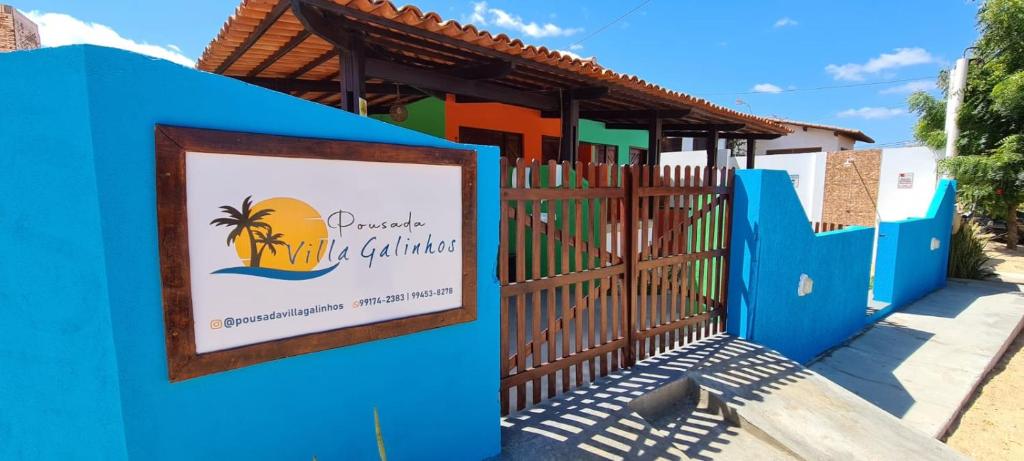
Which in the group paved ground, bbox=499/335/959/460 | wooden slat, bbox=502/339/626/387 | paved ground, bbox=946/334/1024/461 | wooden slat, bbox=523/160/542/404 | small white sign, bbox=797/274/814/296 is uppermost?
wooden slat, bbox=523/160/542/404

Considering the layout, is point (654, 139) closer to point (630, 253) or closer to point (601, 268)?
point (630, 253)

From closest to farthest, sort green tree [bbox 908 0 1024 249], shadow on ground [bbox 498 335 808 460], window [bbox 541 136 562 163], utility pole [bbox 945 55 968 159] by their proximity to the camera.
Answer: shadow on ground [bbox 498 335 808 460] < window [bbox 541 136 562 163] < green tree [bbox 908 0 1024 249] < utility pole [bbox 945 55 968 159]

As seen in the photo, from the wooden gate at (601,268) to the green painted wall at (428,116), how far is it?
3.76 meters

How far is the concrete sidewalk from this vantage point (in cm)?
465

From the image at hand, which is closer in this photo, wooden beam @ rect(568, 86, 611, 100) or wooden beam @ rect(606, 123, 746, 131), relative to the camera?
wooden beam @ rect(568, 86, 611, 100)

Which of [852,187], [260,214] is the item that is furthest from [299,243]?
[852,187]

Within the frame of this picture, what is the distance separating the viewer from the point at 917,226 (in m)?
8.31

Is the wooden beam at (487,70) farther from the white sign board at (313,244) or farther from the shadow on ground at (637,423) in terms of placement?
the shadow on ground at (637,423)

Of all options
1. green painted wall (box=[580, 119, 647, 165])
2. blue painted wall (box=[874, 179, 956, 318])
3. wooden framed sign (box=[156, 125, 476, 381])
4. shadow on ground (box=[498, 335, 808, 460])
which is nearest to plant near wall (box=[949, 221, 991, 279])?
blue painted wall (box=[874, 179, 956, 318])

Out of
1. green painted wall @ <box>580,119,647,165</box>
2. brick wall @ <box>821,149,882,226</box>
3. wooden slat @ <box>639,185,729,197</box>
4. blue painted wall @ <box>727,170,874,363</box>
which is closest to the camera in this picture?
wooden slat @ <box>639,185,729,197</box>

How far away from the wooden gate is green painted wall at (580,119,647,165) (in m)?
5.44

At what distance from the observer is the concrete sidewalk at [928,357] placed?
15.3 ft

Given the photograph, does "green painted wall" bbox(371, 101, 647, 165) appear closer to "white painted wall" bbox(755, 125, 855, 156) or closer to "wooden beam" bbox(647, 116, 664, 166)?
"wooden beam" bbox(647, 116, 664, 166)

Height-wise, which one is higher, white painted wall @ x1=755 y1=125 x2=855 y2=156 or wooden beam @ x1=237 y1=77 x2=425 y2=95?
white painted wall @ x1=755 y1=125 x2=855 y2=156
